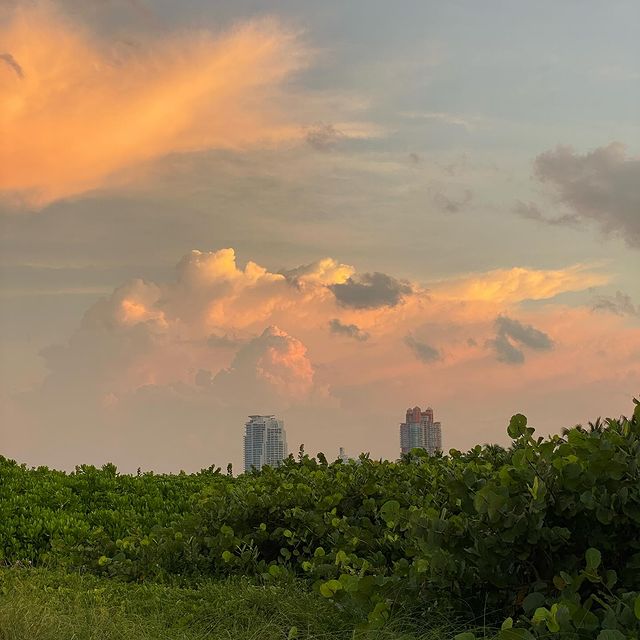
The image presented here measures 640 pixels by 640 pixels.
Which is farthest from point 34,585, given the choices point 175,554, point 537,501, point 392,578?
point 537,501

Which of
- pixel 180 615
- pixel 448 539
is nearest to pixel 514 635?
pixel 448 539

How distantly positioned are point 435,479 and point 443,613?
7.84 ft

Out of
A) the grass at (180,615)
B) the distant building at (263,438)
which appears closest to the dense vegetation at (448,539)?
the grass at (180,615)

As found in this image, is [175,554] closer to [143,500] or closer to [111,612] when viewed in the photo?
[111,612]

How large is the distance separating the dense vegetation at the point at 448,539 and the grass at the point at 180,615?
19 cm

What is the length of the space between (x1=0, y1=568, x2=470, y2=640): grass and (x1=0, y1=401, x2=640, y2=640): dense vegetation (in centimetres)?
19

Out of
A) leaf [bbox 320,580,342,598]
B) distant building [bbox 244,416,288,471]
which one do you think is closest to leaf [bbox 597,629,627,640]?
leaf [bbox 320,580,342,598]

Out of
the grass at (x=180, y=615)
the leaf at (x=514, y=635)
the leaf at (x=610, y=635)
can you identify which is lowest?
the grass at (x=180, y=615)

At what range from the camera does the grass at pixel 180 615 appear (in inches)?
215

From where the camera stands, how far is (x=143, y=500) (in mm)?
12188

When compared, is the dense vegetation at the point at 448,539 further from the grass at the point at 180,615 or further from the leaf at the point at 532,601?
the grass at the point at 180,615

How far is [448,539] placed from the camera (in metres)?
5.19

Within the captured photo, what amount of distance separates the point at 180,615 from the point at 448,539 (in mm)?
2216

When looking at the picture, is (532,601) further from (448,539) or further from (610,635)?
(610,635)
